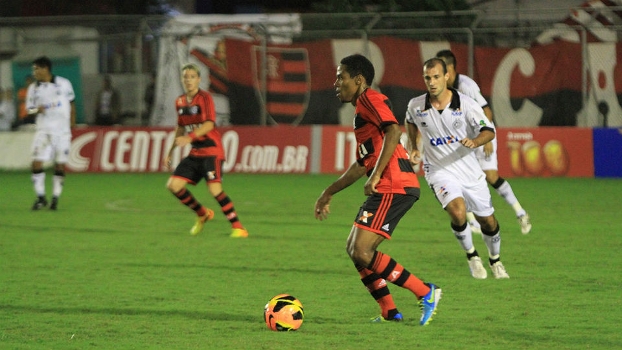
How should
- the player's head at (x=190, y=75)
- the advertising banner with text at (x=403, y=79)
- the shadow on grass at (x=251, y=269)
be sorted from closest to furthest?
the shadow on grass at (x=251, y=269) → the player's head at (x=190, y=75) → the advertising banner with text at (x=403, y=79)

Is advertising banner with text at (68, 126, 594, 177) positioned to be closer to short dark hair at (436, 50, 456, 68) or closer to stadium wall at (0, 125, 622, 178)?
stadium wall at (0, 125, 622, 178)

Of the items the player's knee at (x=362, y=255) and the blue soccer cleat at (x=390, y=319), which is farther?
the blue soccer cleat at (x=390, y=319)

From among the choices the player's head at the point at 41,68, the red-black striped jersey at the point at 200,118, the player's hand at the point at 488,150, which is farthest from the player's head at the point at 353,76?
the player's head at the point at 41,68

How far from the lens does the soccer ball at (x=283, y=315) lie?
6988 millimetres

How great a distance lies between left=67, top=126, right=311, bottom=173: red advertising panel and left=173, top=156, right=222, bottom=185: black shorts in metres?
10.4

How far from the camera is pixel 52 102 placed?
52.9 feet

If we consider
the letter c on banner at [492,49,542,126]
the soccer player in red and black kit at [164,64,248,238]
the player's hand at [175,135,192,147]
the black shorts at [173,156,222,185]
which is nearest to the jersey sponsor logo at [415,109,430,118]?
the player's hand at [175,135,192,147]

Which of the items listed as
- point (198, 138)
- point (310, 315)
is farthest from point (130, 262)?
point (310, 315)

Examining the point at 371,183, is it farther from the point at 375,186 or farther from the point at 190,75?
the point at 190,75

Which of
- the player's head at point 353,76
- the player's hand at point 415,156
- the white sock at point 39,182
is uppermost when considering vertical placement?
the player's head at point 353,76

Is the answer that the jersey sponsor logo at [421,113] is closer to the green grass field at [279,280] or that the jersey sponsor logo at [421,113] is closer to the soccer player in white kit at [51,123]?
the green grass field at [279,280]

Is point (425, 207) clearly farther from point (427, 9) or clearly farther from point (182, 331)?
point (427, 9)

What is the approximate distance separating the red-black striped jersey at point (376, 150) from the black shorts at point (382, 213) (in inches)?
2.2

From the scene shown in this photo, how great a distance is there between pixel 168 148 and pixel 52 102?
7.92 metres
